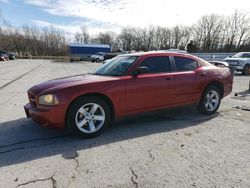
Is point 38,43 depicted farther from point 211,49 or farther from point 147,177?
point 147,177

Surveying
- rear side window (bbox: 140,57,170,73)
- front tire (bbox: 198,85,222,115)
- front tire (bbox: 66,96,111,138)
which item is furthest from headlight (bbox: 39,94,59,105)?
front tire (bbox: 198,85,222,115)

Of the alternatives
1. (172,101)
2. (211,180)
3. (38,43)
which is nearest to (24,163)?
(211,180)

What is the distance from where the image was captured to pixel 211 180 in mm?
2688

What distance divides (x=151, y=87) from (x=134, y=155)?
164 cm

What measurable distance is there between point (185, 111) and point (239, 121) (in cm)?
134

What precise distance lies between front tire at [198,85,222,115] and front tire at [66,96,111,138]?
8.34ft

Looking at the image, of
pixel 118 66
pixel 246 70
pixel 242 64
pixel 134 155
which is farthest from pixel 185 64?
pixel 246 70

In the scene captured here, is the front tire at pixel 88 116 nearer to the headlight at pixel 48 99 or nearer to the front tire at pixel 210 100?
the headlight at pixel 48 99

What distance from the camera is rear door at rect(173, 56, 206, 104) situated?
4.95m

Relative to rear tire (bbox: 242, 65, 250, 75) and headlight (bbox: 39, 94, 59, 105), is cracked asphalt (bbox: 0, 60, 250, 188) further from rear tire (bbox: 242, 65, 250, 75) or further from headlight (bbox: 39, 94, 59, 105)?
rear tire (bbox: 242, 65, 250, 75)

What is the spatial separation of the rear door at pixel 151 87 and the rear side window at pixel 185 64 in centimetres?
26

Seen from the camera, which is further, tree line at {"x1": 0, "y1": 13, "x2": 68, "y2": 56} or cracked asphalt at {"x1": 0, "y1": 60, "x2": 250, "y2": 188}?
tree line at {"x1": 0, "y1": 13, "x2": 68, "y2": 56}

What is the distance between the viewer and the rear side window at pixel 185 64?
16.7 ft

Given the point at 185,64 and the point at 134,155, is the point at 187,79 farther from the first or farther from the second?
the point at 134,155
